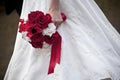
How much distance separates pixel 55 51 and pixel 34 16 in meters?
0.20

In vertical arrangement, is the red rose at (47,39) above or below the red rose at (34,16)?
below

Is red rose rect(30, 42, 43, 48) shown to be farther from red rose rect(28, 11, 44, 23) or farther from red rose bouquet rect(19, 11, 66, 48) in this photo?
red rose rect(28, 11, 44, 23)

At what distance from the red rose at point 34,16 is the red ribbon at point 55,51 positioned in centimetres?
12

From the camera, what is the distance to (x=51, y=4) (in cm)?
158

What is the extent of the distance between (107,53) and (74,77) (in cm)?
22

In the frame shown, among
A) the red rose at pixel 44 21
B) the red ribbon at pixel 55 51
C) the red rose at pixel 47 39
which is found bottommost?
the red ribbon at pixel 55 51

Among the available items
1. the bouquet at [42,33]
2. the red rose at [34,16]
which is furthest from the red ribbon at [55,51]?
the red rose at [34,16]

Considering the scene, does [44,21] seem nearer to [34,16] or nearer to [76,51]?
[34,16]

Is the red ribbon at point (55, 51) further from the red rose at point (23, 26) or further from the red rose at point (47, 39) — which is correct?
the red rose at point (23, 26)

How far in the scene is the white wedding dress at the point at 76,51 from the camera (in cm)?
153

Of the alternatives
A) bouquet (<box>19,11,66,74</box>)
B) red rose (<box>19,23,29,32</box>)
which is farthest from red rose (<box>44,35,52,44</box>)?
red rose (<box>19,23,29,32</box>)

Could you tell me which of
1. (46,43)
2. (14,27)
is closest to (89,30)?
(46,43)

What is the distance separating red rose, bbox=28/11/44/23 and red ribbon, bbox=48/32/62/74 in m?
0.12

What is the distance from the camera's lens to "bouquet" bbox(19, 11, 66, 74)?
1.54 meters
